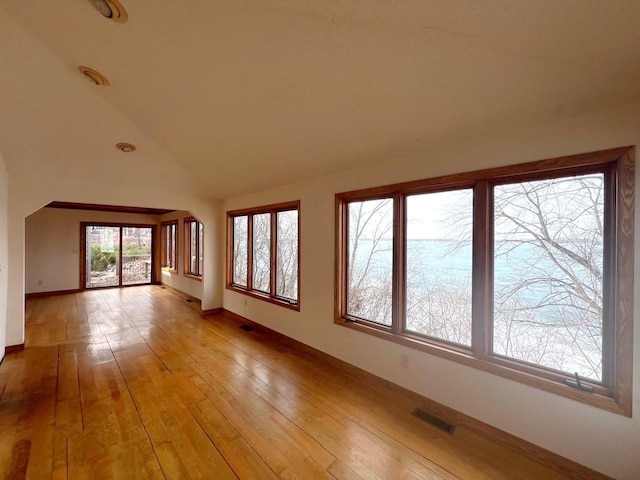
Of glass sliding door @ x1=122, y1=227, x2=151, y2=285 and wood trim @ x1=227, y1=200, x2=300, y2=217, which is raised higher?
wood trim @ x1=227, y1=200, x2=300, y2=217

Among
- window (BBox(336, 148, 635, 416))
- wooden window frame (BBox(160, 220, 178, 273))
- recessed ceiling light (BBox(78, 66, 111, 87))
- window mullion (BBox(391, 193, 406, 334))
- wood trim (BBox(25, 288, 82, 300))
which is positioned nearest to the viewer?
window (BBox(336, 148, 635, 416))

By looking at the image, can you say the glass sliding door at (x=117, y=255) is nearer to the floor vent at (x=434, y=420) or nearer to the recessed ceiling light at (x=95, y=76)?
the recessed ceiling light at (x=95, y=76)

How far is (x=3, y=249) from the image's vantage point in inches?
129

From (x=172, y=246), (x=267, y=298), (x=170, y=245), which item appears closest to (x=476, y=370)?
(x=267, y=298)

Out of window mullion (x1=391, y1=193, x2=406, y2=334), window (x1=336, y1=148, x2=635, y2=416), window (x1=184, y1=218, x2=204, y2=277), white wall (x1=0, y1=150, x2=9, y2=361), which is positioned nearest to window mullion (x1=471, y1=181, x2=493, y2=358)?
window (x1=336, y1=148, x2=635, y2=416)

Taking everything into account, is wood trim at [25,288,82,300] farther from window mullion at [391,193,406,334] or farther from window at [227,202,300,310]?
window mullion at [391,193,406,334]

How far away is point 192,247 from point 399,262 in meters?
5.79

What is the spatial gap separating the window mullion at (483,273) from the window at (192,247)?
236 inches

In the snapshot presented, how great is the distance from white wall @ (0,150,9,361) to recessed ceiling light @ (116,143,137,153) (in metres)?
1.18

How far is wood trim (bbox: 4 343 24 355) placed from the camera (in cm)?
345

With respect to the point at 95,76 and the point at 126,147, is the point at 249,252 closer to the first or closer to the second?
the point at 126,147

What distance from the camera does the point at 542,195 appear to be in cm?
194

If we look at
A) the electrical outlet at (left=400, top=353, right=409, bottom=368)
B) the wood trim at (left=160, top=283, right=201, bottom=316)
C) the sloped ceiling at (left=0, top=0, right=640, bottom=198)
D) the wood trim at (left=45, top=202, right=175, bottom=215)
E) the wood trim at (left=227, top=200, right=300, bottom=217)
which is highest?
the sloped ceiling at (left=0, top=0, right=640, bottom=198)

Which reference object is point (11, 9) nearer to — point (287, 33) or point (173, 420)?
point (287, 33)
